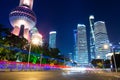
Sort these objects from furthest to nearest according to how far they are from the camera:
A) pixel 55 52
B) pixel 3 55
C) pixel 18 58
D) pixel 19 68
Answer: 1. pixel 55 52
2. pixel 18 58
3. pixel 3 55
4. pixel 19 68

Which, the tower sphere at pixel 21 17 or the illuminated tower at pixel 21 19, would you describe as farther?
the illuminated tower at pixel 21 19

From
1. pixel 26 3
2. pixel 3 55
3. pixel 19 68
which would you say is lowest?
pixel 19 68

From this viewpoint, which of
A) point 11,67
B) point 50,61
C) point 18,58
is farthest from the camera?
point 50,61

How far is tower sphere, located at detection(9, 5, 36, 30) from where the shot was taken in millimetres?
148875

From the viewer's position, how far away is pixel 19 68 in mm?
49125

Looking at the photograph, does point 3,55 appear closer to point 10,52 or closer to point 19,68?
point 10,52

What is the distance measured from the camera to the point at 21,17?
148 meters

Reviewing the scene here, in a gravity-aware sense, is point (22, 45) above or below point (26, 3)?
below

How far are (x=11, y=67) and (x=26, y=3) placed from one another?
5180 inches

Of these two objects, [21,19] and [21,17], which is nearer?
[21,17]

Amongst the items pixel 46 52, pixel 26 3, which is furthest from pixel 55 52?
pixel 26 3

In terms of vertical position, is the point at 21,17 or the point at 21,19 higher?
the point at 21,17

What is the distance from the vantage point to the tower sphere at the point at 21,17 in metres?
149

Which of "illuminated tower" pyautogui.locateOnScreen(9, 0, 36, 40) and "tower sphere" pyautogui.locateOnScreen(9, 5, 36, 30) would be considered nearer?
"tower sphere" pyautogui.locateOnScreen(9, 5, 36, 30)
